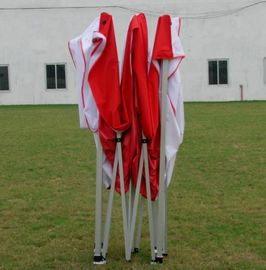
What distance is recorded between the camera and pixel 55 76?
31.7m

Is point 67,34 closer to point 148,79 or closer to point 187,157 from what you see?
point 187,157

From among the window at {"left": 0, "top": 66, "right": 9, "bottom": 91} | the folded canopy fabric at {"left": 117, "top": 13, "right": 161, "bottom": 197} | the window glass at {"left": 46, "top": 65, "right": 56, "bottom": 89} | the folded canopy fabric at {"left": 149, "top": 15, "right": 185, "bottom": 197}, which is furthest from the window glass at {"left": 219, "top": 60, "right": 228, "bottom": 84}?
the folded canopy fabric at {"left": 117, "top": 13, "right": 161, "bottom": 197}

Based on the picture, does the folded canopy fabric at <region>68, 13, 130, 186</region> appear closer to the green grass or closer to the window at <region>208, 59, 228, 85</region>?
the green grass

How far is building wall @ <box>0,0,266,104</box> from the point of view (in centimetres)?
3080

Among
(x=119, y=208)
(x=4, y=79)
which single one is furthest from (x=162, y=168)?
(x=4, y=79)

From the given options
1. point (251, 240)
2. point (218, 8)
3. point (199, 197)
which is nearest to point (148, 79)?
point (251, 240)

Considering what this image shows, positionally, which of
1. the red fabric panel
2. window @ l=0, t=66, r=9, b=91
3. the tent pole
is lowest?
the tent pole

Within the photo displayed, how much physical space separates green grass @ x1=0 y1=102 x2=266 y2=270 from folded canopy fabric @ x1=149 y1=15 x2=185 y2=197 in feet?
2.57

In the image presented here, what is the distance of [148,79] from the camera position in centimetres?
457

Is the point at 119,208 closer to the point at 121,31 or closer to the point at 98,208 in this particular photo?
the point at 98,208

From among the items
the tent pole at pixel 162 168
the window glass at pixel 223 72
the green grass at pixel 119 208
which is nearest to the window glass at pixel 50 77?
the window glass at pixel 223 72

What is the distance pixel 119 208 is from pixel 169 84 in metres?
2.49

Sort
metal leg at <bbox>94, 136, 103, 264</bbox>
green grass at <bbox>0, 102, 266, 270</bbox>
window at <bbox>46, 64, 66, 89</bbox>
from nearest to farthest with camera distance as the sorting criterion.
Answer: metal leg at <bbox>94, 136, 103, 264</bbox> → green grass at <bbox>0, 102, 266, 270</bbox> → window at <bbox>46, 64, 66, 89</bbox>

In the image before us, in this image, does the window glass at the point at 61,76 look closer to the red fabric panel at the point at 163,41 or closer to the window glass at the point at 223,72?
the window glass at the point at 223,72
